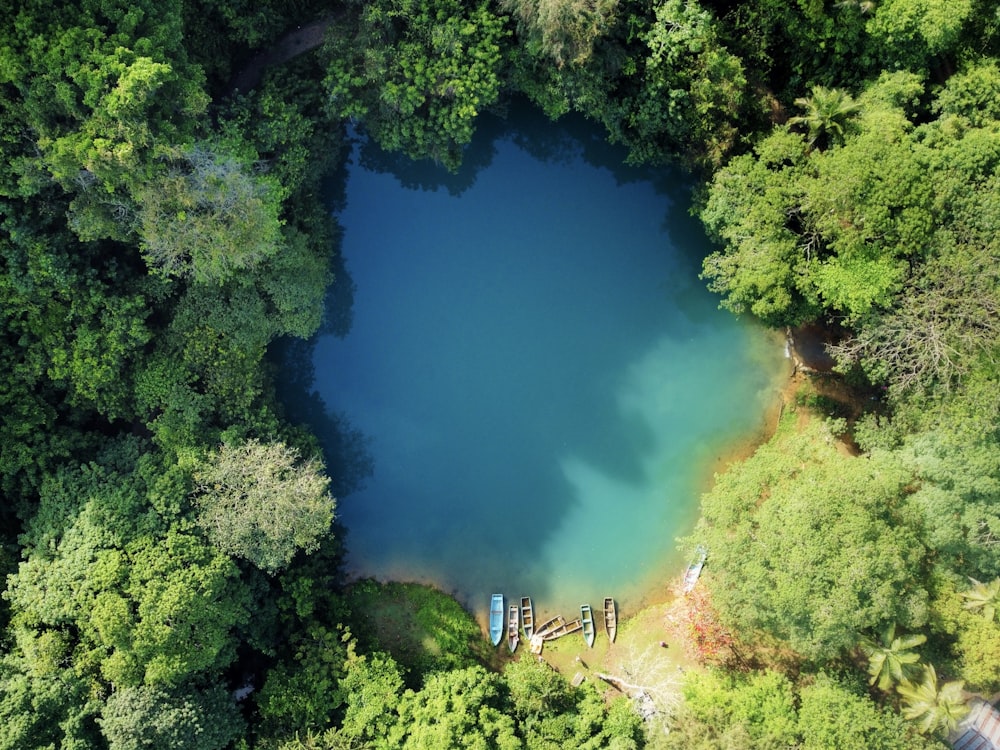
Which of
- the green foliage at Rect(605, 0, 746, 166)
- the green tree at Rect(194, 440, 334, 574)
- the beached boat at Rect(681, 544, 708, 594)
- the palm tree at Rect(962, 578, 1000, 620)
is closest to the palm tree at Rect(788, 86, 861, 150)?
the green foliage at Rect(605, 0, 746, 166)

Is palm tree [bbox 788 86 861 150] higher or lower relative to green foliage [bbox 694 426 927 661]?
higher

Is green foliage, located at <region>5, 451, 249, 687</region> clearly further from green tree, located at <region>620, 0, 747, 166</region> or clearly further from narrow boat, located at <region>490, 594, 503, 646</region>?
green tree, located at <region>620, 0, 747, 166</region>

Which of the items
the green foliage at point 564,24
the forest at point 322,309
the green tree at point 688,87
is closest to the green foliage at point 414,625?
the forest at point 322,309

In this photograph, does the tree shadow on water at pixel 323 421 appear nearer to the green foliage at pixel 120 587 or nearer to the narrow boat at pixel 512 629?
the green foliage at pixel 120 587

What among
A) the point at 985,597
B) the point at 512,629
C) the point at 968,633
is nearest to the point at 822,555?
the point at 985,597

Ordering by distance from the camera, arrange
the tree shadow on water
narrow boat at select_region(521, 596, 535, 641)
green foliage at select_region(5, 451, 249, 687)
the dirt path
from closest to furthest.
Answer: green foliage at select_region(5, 451, 249, 687) → the dirt path → narrow boat at select_region(521, 596, 535, 641) → the tree shadow on water

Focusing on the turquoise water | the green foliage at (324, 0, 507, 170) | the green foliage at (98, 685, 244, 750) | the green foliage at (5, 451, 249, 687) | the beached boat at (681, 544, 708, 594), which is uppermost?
the green foliage at (324, 0, 507, 170)
